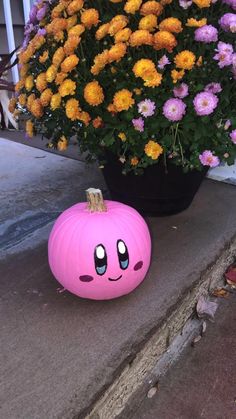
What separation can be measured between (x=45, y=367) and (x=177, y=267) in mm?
787

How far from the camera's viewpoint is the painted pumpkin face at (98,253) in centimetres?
159

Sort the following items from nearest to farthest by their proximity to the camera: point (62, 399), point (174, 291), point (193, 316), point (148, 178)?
point (62, 399), point (174, 291), point (193, 316), point (148, 178)

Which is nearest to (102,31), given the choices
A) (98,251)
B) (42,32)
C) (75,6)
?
(75,6)

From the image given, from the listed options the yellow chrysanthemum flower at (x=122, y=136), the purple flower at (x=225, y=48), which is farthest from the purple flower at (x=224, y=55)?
the yellow chrysanthemum flower at (x=122, y=136)

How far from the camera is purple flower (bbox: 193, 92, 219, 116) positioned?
5.83 feet

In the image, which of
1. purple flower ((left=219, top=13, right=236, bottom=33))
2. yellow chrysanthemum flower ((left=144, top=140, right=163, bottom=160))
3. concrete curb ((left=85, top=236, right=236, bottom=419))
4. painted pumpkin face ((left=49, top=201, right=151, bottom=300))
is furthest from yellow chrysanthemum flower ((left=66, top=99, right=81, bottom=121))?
concrete curb ((left=85, top=236, right=236, bottom=419))

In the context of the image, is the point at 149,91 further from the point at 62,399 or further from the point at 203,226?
the point at 62,399

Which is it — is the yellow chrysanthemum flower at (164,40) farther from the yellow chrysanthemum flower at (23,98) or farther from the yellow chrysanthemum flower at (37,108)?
the yellow chrysanthemum flower at (23,98)

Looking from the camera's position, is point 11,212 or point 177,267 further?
point 11,212

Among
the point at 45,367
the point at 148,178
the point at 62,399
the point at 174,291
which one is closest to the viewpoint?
the point at 62,399

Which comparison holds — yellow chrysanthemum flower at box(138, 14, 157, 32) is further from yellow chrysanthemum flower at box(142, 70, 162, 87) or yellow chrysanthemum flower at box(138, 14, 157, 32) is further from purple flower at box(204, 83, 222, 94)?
purple flower at box(204, 83, 222, 94)

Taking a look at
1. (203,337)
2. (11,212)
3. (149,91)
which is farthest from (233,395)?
(11,212)

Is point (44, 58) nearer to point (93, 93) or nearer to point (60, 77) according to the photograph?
point (60, 77)

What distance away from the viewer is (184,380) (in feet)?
5.48
